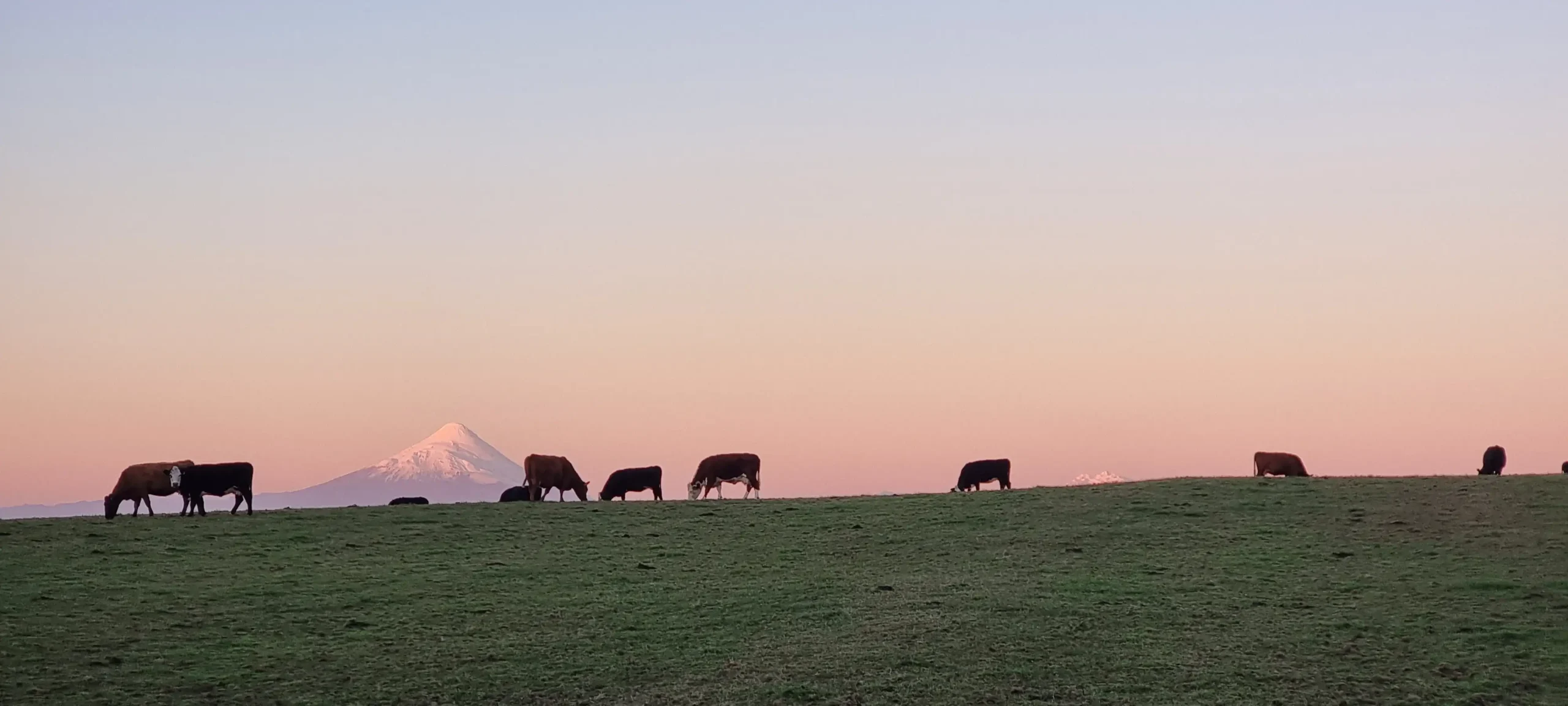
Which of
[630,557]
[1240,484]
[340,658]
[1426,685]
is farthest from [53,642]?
[1240,484]

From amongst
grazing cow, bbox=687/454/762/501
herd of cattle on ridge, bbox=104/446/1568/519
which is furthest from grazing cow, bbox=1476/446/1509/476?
grazing cow, bbox=687/454/762/501

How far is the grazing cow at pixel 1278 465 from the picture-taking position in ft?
144

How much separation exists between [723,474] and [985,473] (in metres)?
8.21

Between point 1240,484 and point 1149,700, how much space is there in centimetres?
1732

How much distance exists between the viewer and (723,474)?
46031mm

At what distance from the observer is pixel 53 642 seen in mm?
23062

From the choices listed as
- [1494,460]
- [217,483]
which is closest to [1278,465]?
[1494,460]

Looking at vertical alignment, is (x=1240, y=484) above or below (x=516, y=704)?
above

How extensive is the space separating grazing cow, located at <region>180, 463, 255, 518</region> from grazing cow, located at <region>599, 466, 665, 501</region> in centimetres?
1178

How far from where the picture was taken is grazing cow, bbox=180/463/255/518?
3556 cm

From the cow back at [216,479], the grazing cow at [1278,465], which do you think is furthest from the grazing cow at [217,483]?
the grazing cow at [1278,465]

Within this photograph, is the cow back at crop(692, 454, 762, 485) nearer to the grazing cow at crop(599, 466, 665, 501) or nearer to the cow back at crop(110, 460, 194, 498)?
the grazing cow at crop(599, 466, 665, 501)

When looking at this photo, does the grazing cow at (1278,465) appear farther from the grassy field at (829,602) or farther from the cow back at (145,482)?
the cow back at (145,482)

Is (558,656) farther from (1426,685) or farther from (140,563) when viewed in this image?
(1426,685)
